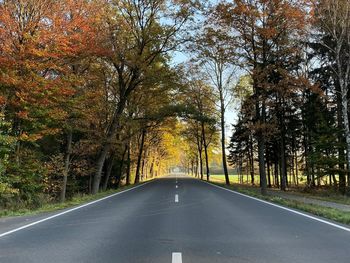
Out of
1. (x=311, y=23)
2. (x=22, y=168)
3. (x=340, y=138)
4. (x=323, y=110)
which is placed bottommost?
(x=22, y=168)

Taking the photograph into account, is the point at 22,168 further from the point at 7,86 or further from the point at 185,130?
the point at 185,130

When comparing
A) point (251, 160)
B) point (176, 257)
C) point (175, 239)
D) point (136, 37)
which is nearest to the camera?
point (176, 257)

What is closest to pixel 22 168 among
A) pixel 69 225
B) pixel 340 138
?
pixel 69 225

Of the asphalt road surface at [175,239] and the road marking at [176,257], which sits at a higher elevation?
the asphalt road surface at [175,239]

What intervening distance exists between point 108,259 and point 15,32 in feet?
44.2

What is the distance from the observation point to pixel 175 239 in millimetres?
7156

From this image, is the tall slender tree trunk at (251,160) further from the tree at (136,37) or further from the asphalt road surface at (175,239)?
the asphalt road surface at (175,239)

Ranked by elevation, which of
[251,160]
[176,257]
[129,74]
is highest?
[129,74]

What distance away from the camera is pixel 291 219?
9.98 m

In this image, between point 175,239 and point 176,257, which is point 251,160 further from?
point 176,257

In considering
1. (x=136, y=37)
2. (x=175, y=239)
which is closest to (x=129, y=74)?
(x=136, y=37)

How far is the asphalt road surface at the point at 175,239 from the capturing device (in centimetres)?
572

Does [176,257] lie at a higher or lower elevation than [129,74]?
lower

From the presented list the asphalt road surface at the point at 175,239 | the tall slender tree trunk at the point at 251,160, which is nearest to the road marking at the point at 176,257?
the asphalt road surface at the point at 175,239
